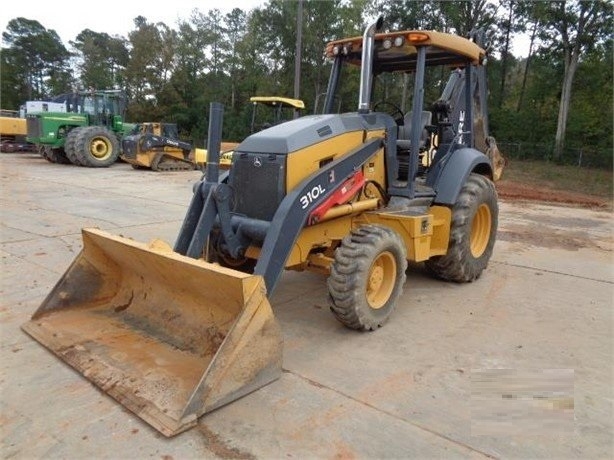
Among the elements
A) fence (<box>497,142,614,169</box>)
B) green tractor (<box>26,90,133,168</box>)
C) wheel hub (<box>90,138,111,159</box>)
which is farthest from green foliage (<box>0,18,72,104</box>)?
fence (<box>497,142,614,169</box>)

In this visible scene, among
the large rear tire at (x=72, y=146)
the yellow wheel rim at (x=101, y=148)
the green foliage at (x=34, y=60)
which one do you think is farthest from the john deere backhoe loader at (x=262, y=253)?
the green foliage at (x=34, y=60)

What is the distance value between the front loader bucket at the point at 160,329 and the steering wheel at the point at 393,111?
2852 millimetres

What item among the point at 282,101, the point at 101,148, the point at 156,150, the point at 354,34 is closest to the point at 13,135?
the point at 101,148

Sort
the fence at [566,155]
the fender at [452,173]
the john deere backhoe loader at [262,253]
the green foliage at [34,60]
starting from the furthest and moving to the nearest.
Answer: the green foliage at [34,60]
the fence at [566,155]
the fender at [452,173]
the john deere backhoe loader at [262,253]

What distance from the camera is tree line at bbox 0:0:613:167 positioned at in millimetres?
27031

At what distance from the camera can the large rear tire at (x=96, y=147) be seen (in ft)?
59.0

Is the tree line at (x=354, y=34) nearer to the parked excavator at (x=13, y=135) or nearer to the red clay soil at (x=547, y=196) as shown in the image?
the red clay soil at (x=547, y=196)

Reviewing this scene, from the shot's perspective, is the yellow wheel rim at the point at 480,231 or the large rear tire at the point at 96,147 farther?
the large rear tire at the point at 96,147

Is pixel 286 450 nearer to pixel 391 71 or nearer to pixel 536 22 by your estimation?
pixel 391 71

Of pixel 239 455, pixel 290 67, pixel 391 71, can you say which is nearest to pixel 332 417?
pixel 239 455

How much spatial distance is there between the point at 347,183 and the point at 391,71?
2024 millimetres

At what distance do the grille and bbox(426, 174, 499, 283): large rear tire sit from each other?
210cm

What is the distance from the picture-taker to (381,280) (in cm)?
416

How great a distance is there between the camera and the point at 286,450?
259 cm
